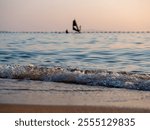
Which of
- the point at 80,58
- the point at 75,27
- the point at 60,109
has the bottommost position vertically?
the point at 60,109

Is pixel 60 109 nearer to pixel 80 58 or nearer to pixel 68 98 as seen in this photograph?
pixel 68 98

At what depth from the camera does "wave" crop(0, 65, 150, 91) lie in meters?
4.06

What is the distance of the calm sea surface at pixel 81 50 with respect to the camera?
516 centimetres

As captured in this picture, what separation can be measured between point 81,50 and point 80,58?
29 cm

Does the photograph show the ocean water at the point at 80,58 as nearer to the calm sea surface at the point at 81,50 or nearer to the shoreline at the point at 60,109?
the calm sea surface at the point at 81,50

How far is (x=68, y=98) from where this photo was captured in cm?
348

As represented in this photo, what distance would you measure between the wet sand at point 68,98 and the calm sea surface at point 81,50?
3.50 feet

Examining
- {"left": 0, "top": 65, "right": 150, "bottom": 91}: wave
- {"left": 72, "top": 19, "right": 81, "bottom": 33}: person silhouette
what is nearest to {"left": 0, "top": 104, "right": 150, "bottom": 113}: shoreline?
{"left": 0, "top": 65, "right": 150, "bottom": 91}: wave

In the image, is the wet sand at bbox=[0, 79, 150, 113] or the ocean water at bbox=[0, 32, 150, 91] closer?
the wet sand at bbox=[0, 79, 150, 113]

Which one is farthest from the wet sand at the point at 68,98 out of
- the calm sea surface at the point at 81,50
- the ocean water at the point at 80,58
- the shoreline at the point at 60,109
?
the calm sea surface at the point at 81,50

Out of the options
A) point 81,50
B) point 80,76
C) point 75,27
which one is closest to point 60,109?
point 80,76

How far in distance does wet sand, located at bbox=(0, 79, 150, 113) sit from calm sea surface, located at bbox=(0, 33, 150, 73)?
3.50 ft

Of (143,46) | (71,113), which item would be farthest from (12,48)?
(71,113)

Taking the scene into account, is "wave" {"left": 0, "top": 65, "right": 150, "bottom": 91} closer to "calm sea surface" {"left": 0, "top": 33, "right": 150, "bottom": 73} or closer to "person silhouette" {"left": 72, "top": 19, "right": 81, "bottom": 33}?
"calm sea surface" {"left": 0, "top": 33, "right": 150, "bottom": 73}
